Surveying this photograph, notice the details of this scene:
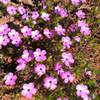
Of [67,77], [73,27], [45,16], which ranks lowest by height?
[67,77]

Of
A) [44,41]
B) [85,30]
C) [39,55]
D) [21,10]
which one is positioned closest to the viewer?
[39,55]

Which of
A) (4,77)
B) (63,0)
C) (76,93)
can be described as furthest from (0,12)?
(76,93)

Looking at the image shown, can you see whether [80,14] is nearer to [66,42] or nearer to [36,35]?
[66,42]

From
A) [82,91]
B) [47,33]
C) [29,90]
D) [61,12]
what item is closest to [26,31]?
[47,33]

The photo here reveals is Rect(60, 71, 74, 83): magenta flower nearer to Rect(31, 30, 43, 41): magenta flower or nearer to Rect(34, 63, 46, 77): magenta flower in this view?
Rect(34, 63, 46, 77): magenta flower

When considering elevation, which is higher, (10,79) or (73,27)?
(73,27)

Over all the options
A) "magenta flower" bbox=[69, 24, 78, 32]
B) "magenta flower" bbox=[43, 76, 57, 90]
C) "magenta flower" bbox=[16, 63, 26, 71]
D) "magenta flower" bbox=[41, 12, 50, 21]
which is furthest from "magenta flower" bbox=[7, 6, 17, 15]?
"magenta flower" bbox=[43, 76, 57, 90]

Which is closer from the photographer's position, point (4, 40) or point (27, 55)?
point (27, 55)
